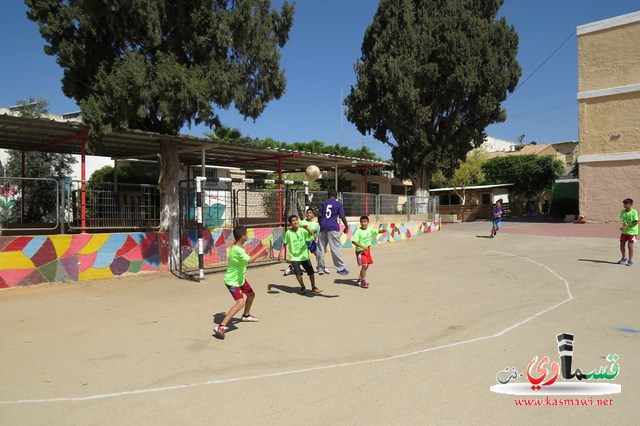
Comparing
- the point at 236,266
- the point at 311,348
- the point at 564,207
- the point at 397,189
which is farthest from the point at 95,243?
the point at 564,207

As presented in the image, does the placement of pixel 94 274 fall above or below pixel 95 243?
below

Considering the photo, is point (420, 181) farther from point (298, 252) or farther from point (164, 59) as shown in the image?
point (298, 252)

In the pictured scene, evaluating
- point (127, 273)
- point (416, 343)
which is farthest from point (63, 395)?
→ point (127, 273)

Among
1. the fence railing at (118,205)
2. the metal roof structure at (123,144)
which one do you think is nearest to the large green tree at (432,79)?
the metal roof structure at (123,144)

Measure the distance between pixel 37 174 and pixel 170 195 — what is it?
1100cm

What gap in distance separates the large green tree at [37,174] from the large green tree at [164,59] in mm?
2260

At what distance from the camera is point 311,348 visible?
5441mm

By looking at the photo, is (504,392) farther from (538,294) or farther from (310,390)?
(538,294)

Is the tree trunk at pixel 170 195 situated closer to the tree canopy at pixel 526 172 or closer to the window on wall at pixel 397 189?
the window on wall at pixel 397 189

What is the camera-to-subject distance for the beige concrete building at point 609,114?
80.5 ft

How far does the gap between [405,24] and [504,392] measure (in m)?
29.0

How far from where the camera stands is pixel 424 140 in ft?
97.9

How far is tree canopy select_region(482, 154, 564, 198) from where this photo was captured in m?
44.1

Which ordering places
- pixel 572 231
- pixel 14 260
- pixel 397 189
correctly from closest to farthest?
pixel 14 260, pixel 572 231, pixel 397 189
